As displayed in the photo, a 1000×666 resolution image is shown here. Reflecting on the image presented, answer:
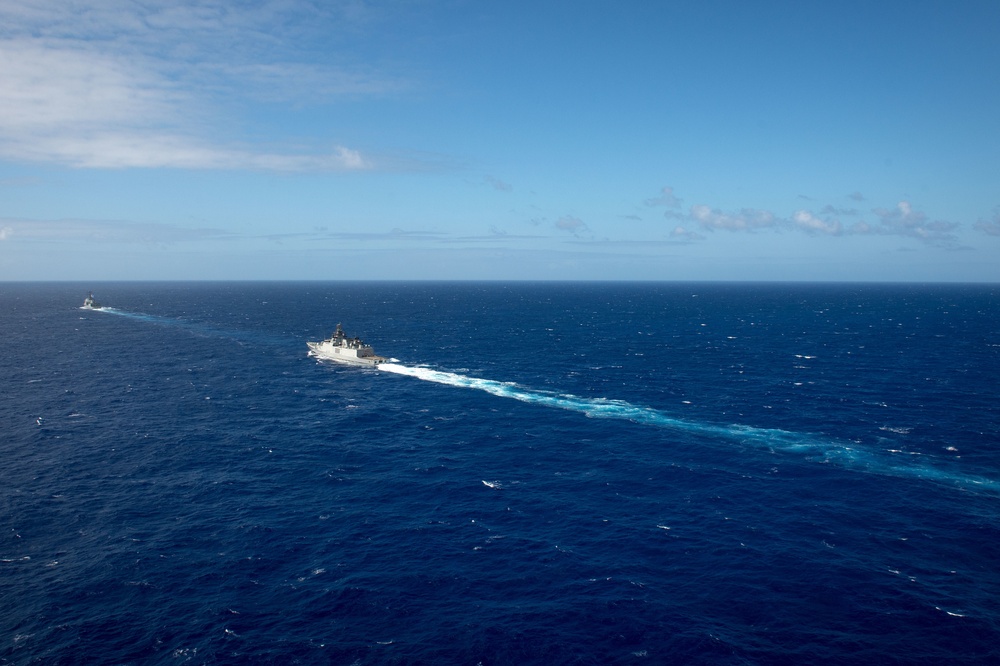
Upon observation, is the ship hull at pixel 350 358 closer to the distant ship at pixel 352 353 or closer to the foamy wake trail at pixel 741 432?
the distant ship at pixel 352 353

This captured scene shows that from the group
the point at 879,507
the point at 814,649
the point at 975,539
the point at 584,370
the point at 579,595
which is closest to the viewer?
the point at 814,649

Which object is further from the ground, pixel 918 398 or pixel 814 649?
pixel 918 398

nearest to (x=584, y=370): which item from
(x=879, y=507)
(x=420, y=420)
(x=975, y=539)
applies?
(x=420, y=420)

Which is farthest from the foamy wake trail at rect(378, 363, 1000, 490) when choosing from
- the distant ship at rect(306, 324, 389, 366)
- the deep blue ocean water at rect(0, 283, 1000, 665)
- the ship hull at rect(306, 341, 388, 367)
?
the distant ship at rect(306, 324, 389, 366)

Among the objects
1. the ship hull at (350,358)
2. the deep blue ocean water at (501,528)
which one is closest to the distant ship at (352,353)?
the ship hull at (350,358)

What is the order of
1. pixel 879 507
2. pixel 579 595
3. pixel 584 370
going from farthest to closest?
pixel 584 370
pixel 879 507
pixel 579 595

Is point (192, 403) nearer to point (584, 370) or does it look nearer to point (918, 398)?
point (584, 370)
